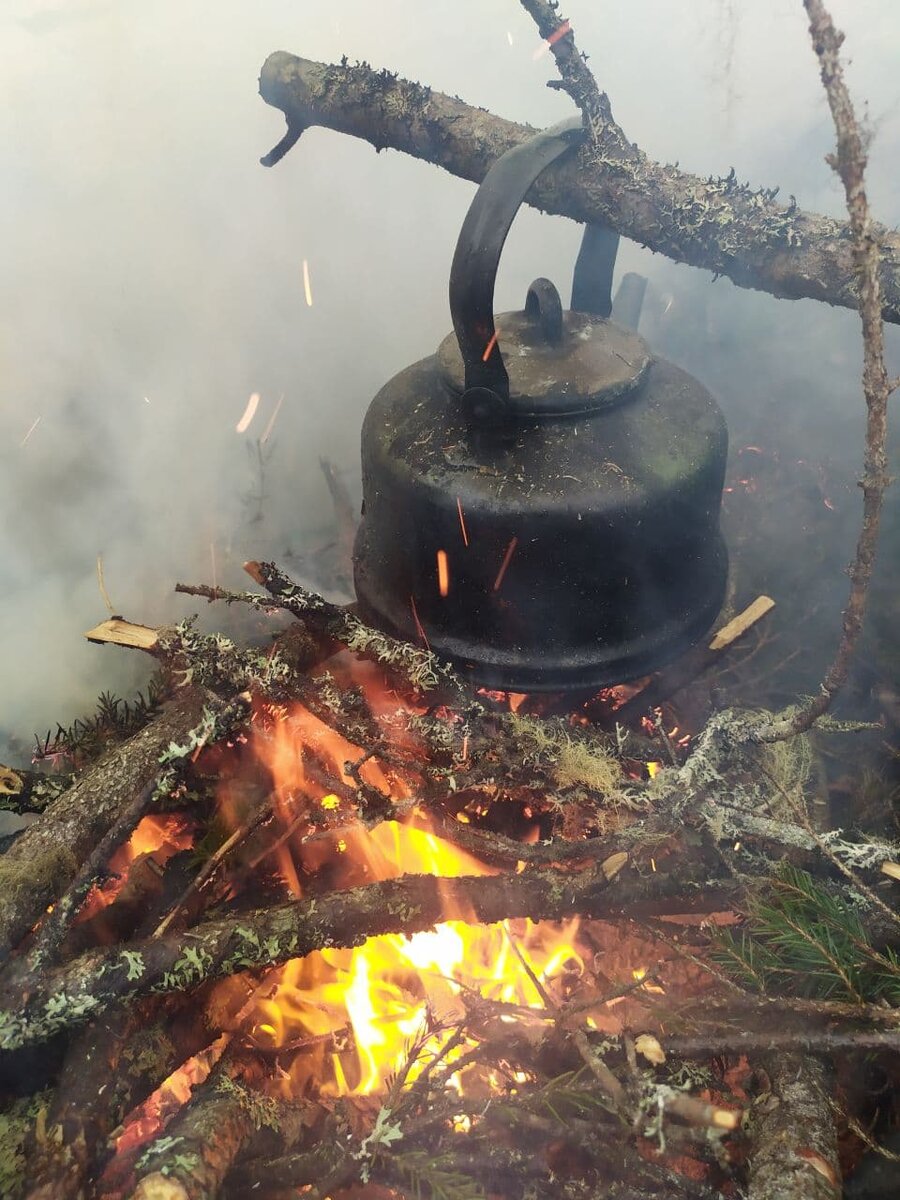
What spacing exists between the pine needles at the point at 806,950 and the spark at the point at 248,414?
410 centimetres

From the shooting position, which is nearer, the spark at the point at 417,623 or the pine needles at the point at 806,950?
the pine needles at the point at 806,950

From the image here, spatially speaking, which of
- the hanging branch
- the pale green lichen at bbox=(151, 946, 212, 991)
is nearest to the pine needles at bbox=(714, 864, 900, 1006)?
the hanging branch

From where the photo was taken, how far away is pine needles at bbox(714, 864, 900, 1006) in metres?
1.53

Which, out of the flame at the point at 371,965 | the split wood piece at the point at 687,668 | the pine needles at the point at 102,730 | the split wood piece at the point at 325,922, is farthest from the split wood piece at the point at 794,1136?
the pine needles at the point at 102,730

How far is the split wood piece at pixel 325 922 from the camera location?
166cm

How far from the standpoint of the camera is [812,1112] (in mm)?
1446

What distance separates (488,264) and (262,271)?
12.0 ft

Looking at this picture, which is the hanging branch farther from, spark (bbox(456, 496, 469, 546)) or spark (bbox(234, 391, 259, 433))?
spark (bbox(234, 391, 259, 433))

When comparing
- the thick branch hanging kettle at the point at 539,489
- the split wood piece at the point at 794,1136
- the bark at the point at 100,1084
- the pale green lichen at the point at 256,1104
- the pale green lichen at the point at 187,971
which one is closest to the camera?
the split wood piece at the point at 794,1136

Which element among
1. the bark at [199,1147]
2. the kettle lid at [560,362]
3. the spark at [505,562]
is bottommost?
the bark at [199,1147]

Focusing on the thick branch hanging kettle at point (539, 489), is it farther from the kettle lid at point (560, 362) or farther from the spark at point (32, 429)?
the spark at point (32, 429)

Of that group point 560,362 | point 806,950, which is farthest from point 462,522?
point 806,950

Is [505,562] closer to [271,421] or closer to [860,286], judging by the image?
[860,286]

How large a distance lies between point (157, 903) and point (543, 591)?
4.58ft
